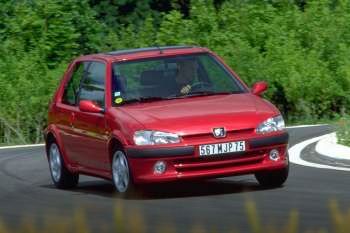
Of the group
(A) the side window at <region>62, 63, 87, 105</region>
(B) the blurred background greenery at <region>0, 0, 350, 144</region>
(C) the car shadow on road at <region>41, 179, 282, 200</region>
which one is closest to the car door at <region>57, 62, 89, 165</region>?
(A) the side window at <region>62, 63, 87, 105</region>

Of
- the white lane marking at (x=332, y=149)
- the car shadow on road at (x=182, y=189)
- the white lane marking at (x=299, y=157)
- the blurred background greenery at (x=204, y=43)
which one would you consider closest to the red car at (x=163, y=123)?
the car shadow on road at (x=182, y=189)

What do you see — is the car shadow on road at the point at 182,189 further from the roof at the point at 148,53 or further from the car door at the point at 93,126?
the roof at the point at 148,53

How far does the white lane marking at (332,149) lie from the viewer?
1689 centimetres

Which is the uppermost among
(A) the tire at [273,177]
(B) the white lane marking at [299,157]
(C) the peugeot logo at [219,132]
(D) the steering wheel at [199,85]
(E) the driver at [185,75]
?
(E) the driver at [185,75]

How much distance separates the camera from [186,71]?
15125mm

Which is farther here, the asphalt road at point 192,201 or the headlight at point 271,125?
the headlight at point 271,125

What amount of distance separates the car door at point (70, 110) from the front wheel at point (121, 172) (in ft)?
4.31

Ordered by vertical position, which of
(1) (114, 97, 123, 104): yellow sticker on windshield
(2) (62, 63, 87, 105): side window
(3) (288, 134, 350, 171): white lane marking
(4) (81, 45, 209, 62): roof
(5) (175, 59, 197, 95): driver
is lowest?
(3) (288, 134, 350, 171): white lane marking

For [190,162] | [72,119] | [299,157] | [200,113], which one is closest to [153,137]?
[190,162]

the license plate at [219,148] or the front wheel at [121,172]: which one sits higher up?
the license plate at [219,148]

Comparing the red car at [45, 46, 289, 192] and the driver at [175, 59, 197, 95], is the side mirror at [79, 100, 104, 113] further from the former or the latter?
the driver at [175, 59, 197, 95]

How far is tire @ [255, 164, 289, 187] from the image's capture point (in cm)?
1435

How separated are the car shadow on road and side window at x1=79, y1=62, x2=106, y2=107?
1.00m

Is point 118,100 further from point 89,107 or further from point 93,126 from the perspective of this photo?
point 93,126
